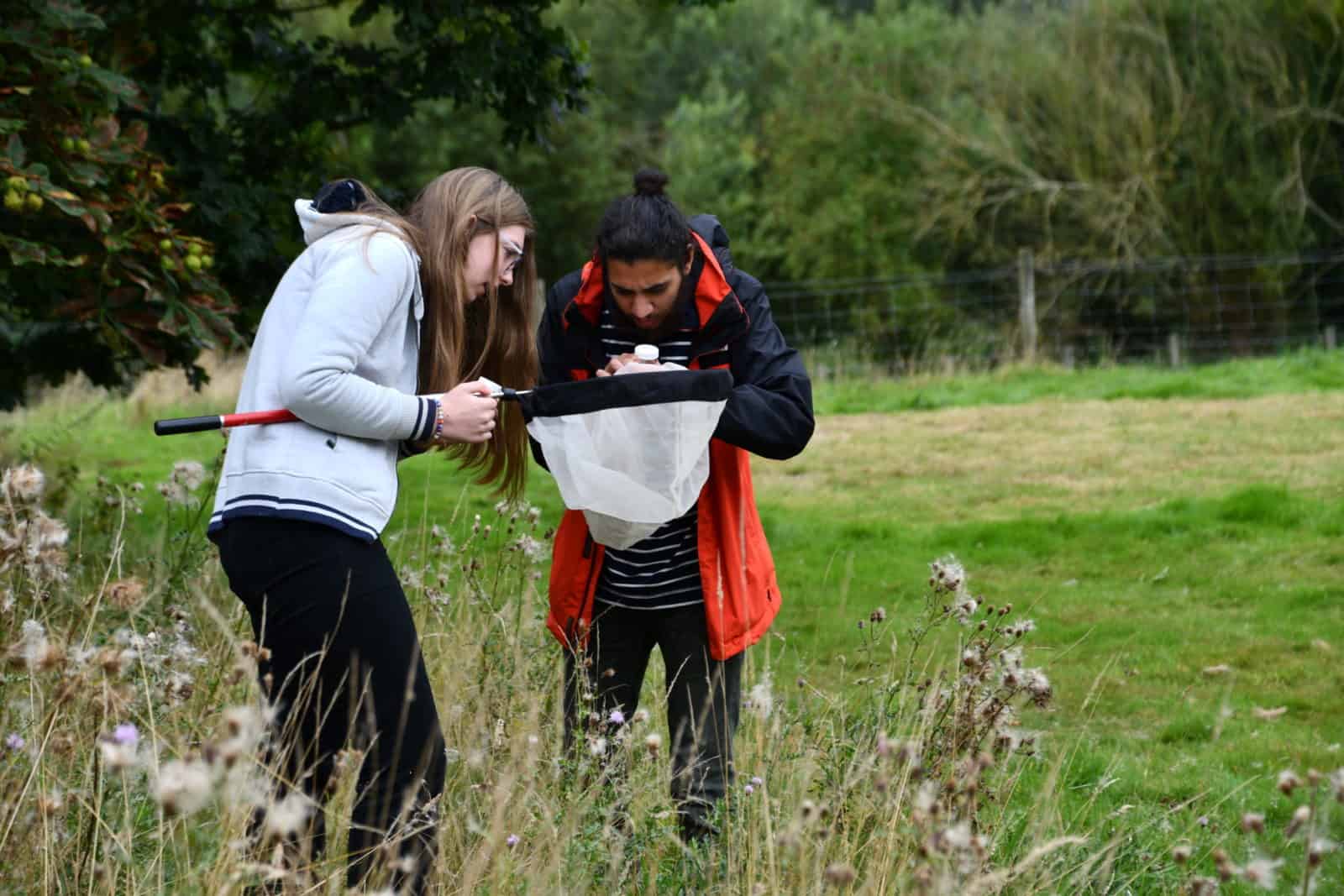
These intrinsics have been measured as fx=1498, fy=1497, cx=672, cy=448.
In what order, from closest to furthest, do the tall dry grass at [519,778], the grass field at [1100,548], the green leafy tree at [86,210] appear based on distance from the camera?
the tall dry grass at [519,778] → the grass field at [1100,548] → the green leafy tree at [86,210]

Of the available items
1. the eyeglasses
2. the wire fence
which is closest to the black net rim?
the eyeglasses

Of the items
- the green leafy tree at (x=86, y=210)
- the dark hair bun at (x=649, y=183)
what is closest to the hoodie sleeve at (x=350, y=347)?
the dark hair bun at (x=649, y=183)

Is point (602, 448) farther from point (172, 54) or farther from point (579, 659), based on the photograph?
point (172, 54)

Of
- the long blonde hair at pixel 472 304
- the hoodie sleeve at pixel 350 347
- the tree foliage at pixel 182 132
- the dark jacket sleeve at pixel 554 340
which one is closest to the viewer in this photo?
the hoodie sleeve at pixel 350 347

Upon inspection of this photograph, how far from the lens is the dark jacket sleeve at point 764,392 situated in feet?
11.1

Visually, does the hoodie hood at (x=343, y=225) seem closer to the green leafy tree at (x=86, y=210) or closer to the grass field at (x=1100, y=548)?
the grass field at (x=1100, y=548)

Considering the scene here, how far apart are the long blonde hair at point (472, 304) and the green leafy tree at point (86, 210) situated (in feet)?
6.37

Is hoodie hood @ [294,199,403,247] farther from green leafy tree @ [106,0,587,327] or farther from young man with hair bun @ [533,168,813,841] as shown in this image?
green leafy tree @ [106,0,587,327]

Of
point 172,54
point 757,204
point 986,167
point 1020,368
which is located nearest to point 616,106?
point 757,204

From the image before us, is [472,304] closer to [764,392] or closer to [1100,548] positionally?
[764,392]

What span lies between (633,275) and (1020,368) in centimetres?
1415

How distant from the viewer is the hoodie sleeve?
2783 millimetres

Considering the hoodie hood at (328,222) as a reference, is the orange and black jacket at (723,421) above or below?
below

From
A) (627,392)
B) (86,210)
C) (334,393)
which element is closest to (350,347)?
(334,393)
